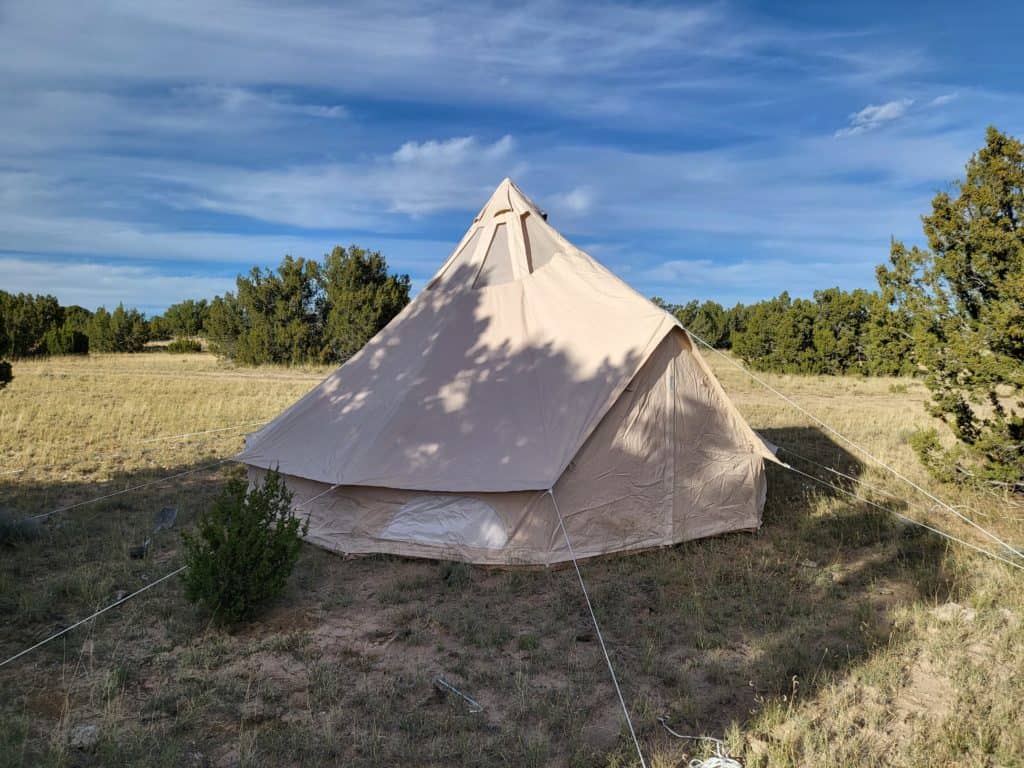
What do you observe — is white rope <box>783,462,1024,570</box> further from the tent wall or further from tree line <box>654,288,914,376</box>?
tree line <box>654,288,914,376</box>

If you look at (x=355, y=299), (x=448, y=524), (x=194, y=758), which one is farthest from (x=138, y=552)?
(x=355, y=299)

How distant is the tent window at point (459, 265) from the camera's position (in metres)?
8.16

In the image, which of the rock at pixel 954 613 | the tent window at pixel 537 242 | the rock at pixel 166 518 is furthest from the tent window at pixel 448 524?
the rock at pixel 954 613

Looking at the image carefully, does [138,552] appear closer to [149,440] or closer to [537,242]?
[537,242]

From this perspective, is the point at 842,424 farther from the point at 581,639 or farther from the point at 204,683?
the point at 204,683

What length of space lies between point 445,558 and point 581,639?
174 cm

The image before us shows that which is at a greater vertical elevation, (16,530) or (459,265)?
(459,265)

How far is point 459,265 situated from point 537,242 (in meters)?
1.00

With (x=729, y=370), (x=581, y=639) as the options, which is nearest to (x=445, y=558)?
(x=581, y=639)

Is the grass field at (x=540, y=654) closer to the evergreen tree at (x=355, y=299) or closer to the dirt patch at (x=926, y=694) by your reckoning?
the dirt patch at (x=926, y=694)

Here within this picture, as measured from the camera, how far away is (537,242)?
806cm

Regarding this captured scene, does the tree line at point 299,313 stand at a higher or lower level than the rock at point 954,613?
higher

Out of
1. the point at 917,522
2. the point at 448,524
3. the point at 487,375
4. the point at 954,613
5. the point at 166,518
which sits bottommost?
the point at 166,518

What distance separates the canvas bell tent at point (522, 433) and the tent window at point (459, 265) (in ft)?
0.80
